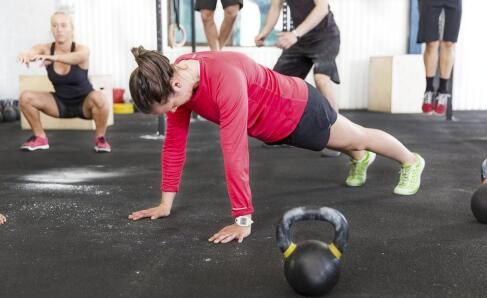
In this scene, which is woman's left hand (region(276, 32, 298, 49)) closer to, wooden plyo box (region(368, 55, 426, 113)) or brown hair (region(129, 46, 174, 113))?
brown hair (region(129, 46, 174, 113))

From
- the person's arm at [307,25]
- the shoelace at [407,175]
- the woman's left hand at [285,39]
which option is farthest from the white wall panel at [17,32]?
the shoelace at [407,175]

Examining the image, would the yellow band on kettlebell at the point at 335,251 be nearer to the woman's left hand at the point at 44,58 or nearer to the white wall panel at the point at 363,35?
the woman's left hand at the point at 44,58

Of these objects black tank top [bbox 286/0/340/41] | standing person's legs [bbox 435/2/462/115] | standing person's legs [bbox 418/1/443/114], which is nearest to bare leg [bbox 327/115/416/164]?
black tank top [bbox 286/0/340/41]

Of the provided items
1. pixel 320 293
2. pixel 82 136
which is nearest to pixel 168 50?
pixel 82 136

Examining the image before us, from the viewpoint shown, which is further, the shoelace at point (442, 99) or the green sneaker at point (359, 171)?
the shoelace at point (442, 99)

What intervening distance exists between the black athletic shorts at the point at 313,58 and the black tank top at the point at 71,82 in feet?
4.16

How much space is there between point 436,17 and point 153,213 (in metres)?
2.32

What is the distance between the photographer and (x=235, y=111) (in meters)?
1.47

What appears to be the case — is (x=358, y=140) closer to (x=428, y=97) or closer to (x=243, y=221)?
(x=243, y=221)

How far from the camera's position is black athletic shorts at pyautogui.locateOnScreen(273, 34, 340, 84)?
9.42 feet

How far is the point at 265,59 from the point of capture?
6391 mm

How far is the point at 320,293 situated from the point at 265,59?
5412mm

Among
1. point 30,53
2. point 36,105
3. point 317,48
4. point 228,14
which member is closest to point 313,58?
point 317,48

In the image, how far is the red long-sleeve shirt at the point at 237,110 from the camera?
4.86ft
